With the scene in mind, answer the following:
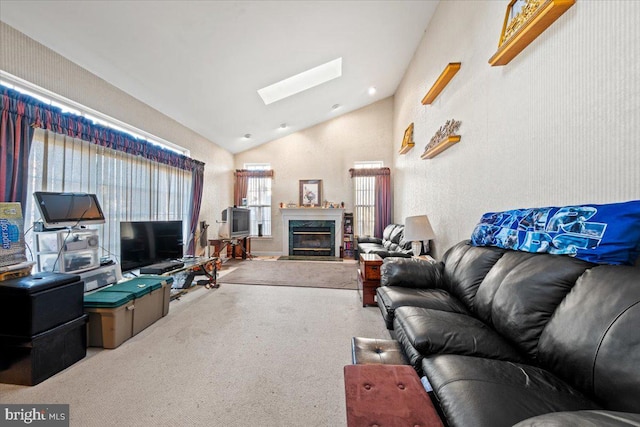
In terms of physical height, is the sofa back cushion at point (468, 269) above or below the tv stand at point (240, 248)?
above

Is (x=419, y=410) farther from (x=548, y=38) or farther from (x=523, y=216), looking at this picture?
(x=548, y=38)

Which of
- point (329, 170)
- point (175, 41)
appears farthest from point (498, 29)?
point (329, 170)

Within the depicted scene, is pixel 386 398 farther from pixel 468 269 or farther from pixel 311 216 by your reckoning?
pixel 311 216

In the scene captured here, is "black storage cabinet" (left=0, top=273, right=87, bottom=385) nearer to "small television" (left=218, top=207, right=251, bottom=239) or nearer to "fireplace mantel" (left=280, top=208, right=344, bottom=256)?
"small television" (left=218, top=207, right=251, bottom=239)

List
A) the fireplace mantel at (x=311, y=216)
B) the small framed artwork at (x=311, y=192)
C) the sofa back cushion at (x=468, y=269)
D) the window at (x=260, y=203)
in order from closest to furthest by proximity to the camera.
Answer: the sofa back cushion at (x=468, y=269) < the fireplace mantel at (x=311, y=216) < the small framed artwork at (x=311, y=192) < the window at (x=260, y=203)

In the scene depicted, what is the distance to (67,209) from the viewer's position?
92.6 inches

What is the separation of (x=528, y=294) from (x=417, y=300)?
763 mm

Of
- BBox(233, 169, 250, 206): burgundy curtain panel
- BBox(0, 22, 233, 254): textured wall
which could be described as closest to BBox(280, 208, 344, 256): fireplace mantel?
BBox(233, 169, 250, 206): burgundy curtain panel

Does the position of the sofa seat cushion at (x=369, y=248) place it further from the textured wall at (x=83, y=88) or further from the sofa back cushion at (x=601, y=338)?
the textured wall at (x=83, y=88)

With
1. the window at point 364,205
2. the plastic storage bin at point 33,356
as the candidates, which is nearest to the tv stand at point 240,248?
the window at point 364,205

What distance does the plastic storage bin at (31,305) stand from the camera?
5.39 ft

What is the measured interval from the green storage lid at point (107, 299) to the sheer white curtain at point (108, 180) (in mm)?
905

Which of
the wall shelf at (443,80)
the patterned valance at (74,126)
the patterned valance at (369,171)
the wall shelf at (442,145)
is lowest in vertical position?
the wall shelf at (442,145)

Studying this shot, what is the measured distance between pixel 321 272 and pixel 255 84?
3.59 m
